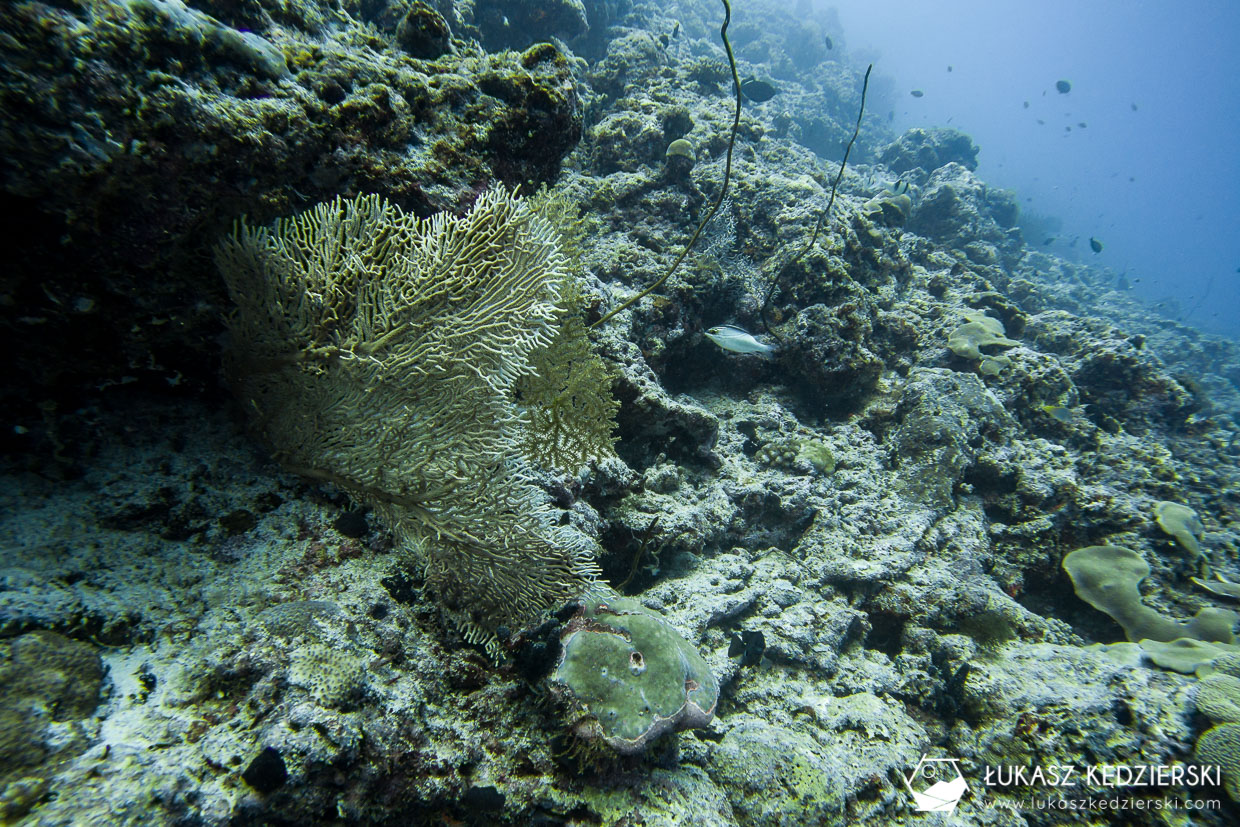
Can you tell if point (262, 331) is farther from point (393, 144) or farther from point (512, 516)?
point (512, 516)

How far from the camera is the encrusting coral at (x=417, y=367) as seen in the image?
2258 millimetres

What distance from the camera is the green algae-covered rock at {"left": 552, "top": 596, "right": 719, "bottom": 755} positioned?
245 centimetres

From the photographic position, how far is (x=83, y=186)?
1.85 metres

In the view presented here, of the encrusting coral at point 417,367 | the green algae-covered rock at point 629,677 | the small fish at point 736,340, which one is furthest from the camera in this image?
the small fish at point 736,340

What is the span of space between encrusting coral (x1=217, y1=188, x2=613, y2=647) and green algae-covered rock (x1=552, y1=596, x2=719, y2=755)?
39 centimetres

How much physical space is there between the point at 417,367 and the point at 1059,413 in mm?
8522

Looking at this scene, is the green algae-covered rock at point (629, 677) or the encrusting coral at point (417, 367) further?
the green algae-covered rock at point (629, 677)

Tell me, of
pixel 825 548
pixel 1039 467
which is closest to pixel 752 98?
pixel 1039 467

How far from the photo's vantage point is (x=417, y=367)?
2348 mm

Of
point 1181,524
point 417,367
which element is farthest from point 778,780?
point 1181,524

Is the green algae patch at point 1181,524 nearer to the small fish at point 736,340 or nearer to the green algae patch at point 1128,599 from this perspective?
the green algae patch at point 1128,599

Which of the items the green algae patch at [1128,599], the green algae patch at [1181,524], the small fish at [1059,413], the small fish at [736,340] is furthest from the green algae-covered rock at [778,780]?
the small fish at [1059,413]

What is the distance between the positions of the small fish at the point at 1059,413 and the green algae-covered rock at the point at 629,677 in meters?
6.90

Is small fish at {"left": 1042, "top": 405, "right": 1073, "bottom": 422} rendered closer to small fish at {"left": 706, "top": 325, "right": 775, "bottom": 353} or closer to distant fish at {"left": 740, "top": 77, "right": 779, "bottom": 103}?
small fish at {"left": 706, "top": 325, "right": 775, "bottom": 353}
